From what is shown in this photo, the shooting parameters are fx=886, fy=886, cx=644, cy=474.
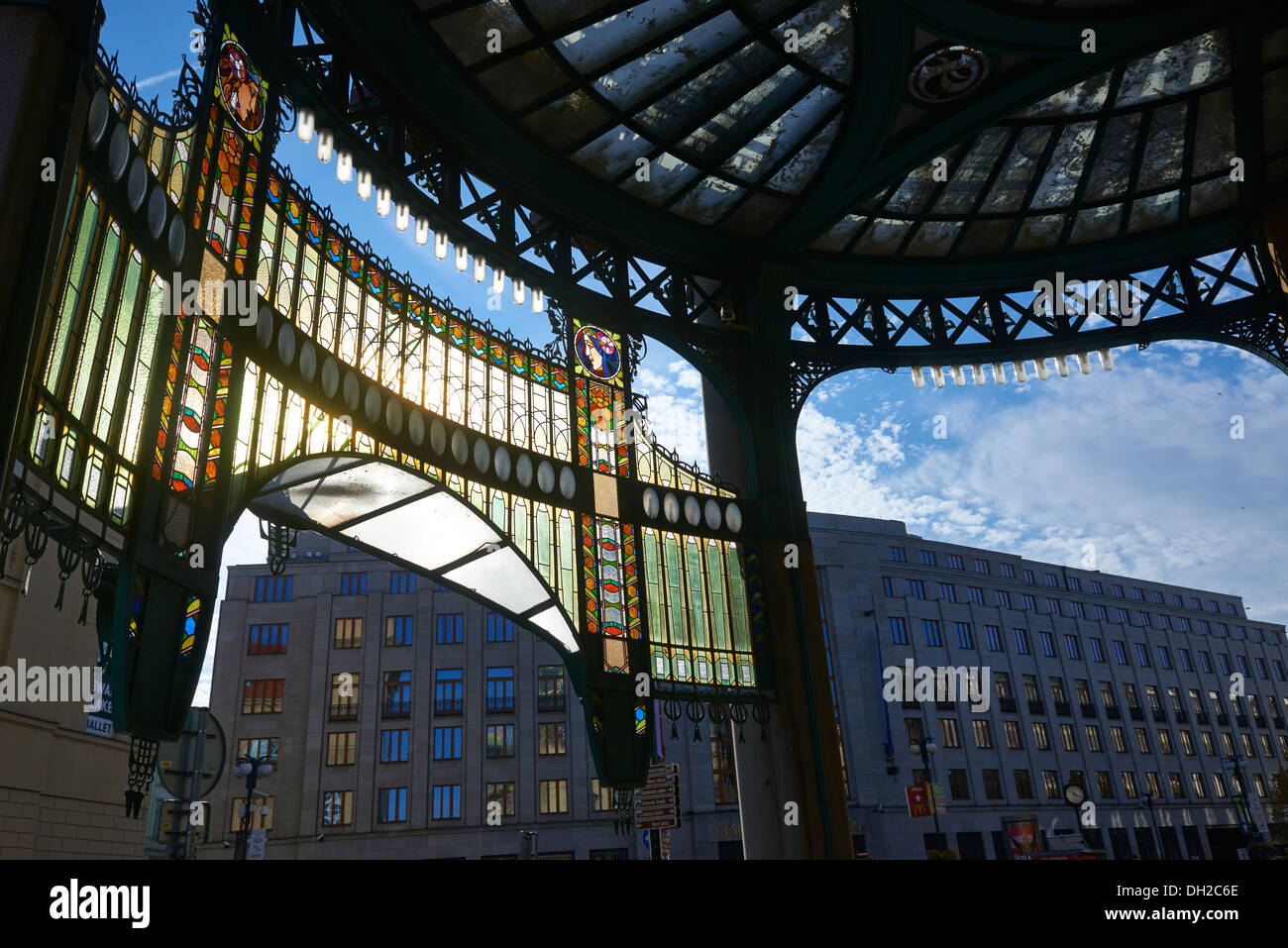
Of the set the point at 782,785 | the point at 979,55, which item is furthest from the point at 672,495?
the point at 979,55

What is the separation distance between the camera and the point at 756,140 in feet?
51.7

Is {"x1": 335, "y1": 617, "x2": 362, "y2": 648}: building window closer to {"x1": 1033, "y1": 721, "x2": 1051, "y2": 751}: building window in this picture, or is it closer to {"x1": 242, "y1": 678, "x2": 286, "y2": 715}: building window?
{"x1": 242, "y1": 678, "x2": 286, "y2": 715}: building window

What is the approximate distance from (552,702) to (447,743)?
670 centimetres

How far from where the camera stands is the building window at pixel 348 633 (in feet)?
182

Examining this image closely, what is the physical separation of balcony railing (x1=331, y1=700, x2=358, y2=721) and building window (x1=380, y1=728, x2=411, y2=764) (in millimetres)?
2107

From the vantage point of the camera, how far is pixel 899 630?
64.6 meters

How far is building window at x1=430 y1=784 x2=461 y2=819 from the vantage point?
169ft

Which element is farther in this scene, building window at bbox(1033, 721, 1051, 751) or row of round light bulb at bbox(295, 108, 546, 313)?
building window at bbox(1033, 721, 1051, 751)

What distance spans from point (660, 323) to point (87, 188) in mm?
11403

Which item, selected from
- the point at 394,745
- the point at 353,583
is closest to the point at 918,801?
the point at 394,745

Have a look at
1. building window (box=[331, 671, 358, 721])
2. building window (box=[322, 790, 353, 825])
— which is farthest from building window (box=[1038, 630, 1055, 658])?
building window (box=[322, 790, 353, 825])

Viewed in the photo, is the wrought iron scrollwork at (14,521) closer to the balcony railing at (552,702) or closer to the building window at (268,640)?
the balcony railing at (552,702)

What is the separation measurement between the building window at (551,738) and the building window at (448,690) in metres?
5.26

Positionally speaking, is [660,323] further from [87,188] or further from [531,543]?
[87,188]
